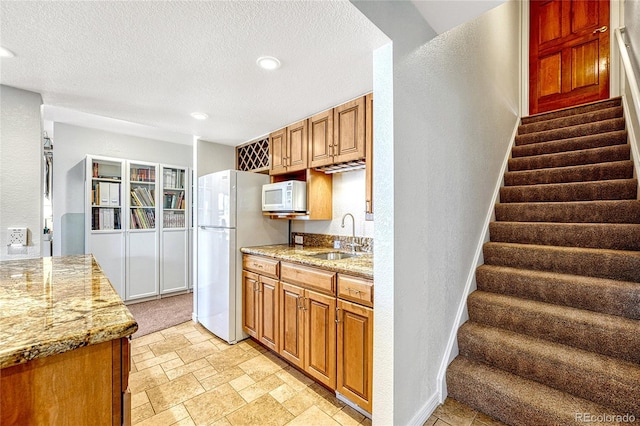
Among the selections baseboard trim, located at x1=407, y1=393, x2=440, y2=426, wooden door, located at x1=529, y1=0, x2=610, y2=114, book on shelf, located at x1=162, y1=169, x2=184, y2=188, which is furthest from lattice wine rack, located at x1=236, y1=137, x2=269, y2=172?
wooden door, located at x1=529, y1=0, x2=610, y2=114

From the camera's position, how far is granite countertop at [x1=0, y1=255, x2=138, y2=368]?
65 cm

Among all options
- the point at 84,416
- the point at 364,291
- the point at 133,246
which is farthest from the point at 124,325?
the point at 133,246

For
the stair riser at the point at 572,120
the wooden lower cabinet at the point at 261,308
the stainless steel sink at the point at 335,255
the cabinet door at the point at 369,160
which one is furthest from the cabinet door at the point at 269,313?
the stair riser at the point at 572,120

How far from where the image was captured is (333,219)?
2848 mm

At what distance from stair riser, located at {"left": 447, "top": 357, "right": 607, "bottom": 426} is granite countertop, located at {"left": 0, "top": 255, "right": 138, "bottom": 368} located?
6.15 feet

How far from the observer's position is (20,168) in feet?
6.52

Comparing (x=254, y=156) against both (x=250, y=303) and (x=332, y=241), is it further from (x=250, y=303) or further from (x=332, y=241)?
(x=250, y=303)

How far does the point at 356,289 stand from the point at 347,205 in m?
1.16

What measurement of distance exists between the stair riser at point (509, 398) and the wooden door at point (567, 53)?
3981mm

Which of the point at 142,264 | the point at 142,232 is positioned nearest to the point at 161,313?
the point at 142,264

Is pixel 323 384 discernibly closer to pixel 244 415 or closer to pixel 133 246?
pixel 244 415

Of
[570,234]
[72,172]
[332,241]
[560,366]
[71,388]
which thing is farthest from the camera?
[72,172]

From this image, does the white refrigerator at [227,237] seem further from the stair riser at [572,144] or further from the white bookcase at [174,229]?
the stair riser at [572,144]

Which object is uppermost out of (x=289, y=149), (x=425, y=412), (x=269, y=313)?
(x=289, y=149)
